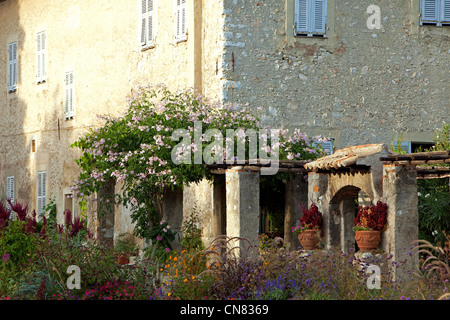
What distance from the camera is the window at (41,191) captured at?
19.1 meters

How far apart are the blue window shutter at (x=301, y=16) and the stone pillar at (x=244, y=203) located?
3.91 metres

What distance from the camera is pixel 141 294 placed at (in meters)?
9.23

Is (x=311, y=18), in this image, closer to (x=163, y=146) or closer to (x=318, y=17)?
(x=318, y=17)

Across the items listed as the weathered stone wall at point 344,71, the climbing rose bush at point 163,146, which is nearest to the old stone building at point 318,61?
the weathered stone wall at point 344,71

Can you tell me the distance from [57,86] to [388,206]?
11.1 meters

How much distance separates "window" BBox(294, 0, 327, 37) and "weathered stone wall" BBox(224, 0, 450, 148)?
110 millimetres

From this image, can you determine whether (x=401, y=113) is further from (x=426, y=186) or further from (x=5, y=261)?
(x=5, y=261)

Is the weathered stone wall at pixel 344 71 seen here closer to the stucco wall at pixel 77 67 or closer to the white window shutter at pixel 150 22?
the stucco wall at pixel 77 67

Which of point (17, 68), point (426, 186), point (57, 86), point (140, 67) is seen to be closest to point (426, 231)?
point (426, 186)

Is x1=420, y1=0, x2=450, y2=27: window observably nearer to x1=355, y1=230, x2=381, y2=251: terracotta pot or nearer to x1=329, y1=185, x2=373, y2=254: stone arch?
x1=329, y1=185, x2=373, y2=254: stone arch

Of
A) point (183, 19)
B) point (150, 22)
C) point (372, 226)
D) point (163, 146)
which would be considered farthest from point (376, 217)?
point (150, 22)

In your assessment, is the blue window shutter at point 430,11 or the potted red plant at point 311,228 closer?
the potted red plant at point 311,228

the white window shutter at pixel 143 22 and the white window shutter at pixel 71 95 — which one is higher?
the white window shutter at pixel 143 22

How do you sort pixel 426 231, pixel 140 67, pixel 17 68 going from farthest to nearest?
pixel 17 68 < pixel 140 67 < pixel 426 231
